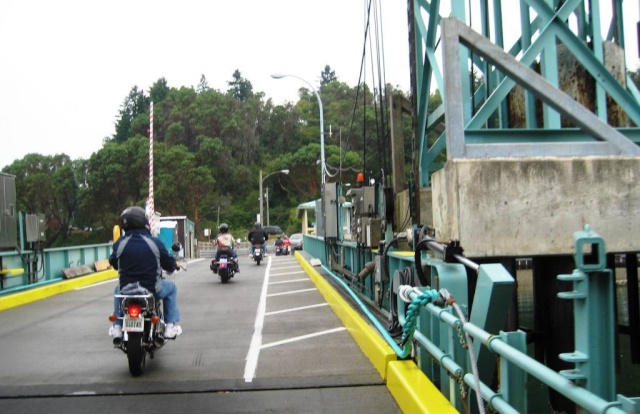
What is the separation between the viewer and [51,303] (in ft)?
44.5

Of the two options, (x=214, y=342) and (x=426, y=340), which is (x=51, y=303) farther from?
(x=426, y=340)

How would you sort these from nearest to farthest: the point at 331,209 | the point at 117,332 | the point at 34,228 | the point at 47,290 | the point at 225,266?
the point at 117,332, the point at 47,290, the point at 331,209, the point at 34,228, the point at 225,266

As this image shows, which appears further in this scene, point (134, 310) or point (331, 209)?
point (331, 209)

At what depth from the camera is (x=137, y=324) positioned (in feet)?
22.0

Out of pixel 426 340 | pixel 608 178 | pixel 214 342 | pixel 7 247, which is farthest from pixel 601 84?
pixel 7 247

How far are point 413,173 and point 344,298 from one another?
14.1 ft

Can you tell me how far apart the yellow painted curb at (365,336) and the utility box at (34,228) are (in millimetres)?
7721

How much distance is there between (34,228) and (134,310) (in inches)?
396

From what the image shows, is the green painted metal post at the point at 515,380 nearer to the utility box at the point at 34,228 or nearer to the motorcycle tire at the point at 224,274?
the utility box at the point at 34,228

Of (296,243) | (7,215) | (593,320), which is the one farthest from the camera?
(296,243)

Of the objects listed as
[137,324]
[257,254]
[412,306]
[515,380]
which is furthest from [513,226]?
[257,254]

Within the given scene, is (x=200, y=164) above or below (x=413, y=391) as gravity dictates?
above

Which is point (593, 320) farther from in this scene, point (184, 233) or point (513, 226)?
point (184, 233)

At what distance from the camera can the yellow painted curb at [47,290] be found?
12914mm
